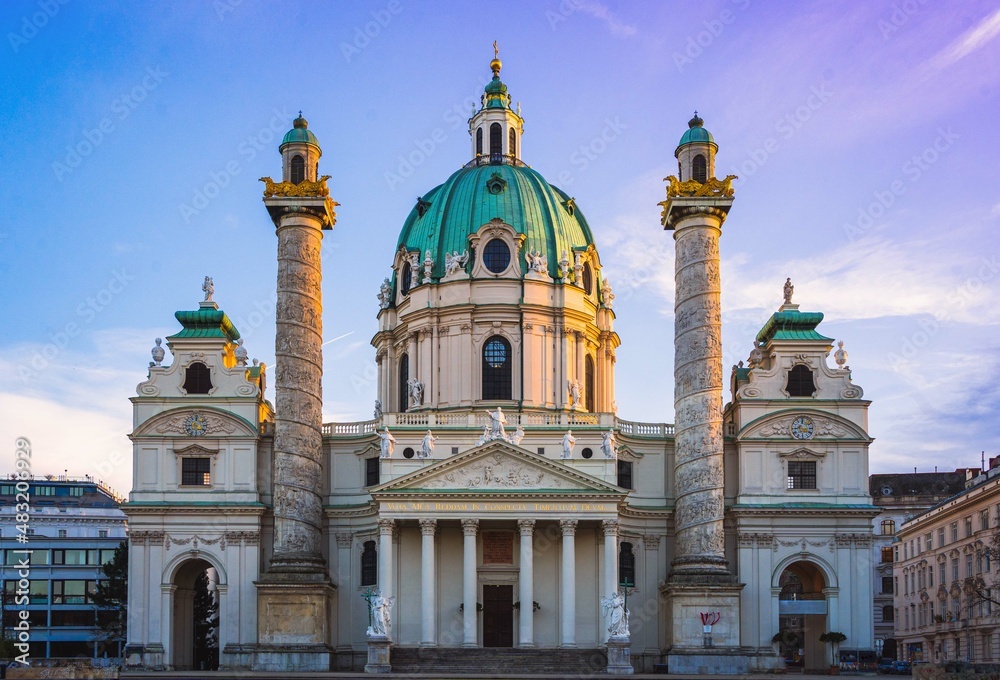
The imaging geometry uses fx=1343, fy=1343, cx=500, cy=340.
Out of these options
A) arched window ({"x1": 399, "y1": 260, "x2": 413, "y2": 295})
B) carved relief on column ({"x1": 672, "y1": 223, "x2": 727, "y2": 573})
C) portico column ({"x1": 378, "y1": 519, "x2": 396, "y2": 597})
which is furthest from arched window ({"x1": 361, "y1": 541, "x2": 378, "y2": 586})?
arched window ({"x1": 399, "y1": 260, "x2": 413, "y2": 295})

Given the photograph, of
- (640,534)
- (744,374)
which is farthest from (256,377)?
(744,374)

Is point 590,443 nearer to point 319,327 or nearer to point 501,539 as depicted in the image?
point 501,539

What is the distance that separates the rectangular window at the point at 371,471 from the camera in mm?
67625

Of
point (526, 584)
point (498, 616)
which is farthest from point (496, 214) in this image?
point (498, 616)

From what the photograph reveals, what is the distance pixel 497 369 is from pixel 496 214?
8758 mm

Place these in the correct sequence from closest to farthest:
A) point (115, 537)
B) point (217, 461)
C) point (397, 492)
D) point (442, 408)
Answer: point (397, 492)
point (217, 461)
point (442, 408)
point (115, 537)

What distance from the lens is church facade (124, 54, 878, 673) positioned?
202 ft

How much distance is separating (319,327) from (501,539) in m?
13.4

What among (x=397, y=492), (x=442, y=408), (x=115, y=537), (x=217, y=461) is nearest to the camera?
(x=397, y=492)

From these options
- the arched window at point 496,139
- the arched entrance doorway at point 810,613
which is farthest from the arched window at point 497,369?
the arched entrance doorway at point 810,613

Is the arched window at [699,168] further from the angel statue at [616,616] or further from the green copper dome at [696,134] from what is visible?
the angel statue at [616,616]

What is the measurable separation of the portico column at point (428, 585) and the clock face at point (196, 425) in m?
12.4

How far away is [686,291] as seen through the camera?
207 ft

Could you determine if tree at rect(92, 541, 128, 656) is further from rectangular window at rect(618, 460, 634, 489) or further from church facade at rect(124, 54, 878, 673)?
rectangular window at rect(618, 460, 634, 489)
